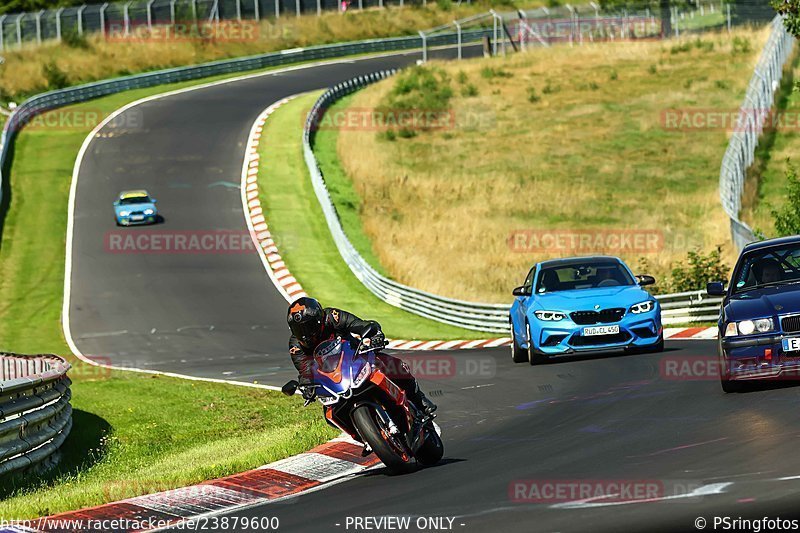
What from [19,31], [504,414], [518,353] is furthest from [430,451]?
[19,31]

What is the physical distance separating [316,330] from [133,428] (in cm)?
780

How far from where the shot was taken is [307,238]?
1528 inches

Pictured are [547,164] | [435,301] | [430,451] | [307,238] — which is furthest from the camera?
[547,164]

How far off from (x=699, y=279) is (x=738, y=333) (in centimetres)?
1507

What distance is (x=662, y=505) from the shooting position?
776 cm

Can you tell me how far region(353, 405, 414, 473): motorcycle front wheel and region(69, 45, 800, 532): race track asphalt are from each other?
0.21 meters

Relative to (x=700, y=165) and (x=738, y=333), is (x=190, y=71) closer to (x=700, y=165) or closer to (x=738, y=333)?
(x=700, y=165)

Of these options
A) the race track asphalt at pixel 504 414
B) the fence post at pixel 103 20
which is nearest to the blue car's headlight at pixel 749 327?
the race track asphalt at pixel 504 414

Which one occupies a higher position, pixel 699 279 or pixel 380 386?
pixel 380 386

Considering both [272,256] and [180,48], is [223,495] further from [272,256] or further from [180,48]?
[180,48]

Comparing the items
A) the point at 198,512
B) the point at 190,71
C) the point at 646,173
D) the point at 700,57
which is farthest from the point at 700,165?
the point at 198,512

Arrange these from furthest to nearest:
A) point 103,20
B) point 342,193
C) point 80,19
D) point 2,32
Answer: point 103,20
point 80,19
point 2,32
point 342,193

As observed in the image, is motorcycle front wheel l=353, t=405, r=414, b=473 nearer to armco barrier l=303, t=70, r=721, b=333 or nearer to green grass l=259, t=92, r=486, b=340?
armco barrier l=303, t=70, r=721, b=333

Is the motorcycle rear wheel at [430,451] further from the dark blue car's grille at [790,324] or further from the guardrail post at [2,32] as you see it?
the guardrail post at [2,32]
